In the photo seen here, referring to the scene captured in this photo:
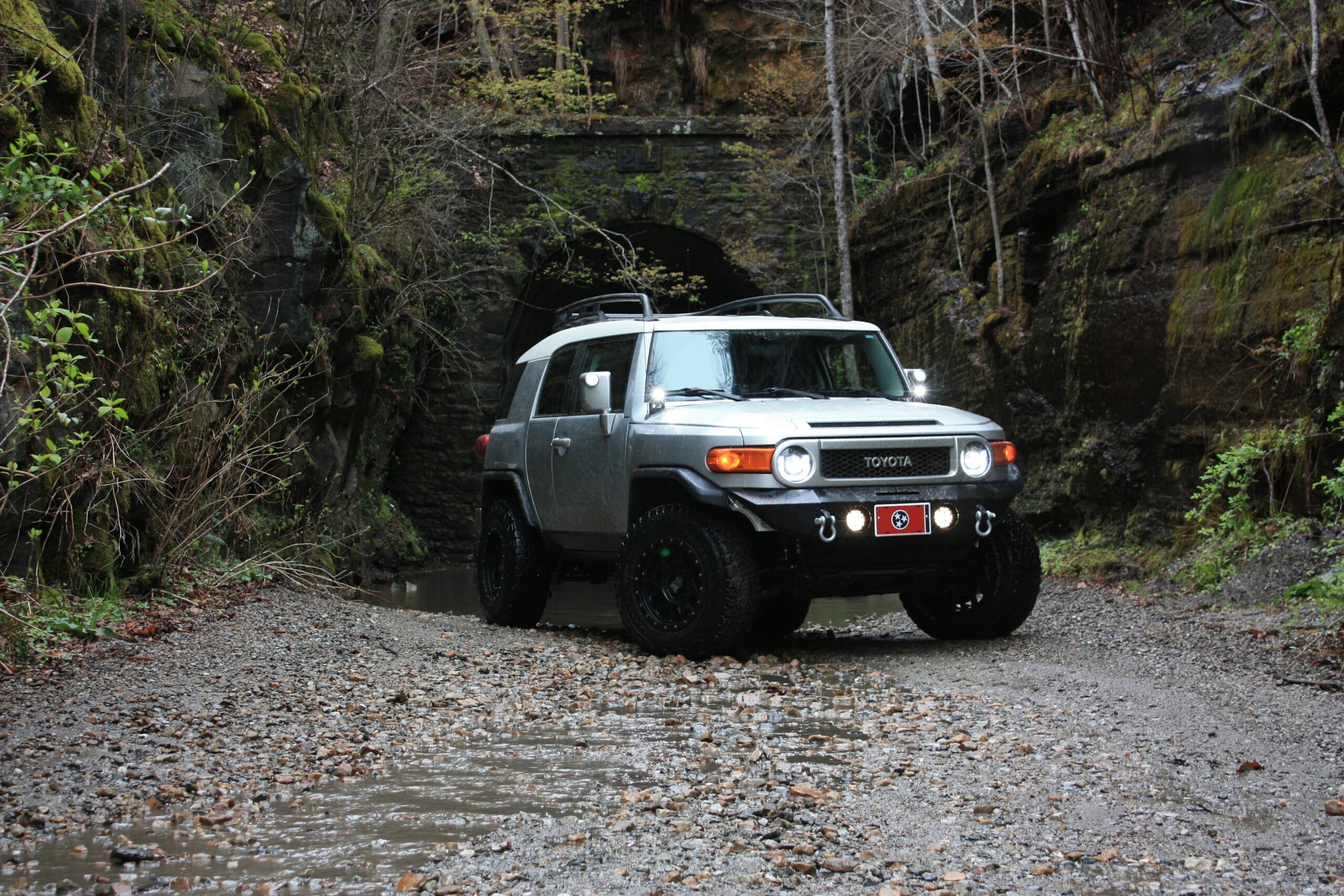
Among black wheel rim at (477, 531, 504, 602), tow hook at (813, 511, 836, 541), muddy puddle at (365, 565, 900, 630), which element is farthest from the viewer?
muddy puddle at (365, 565, 900, 630)

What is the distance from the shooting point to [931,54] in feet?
53.1

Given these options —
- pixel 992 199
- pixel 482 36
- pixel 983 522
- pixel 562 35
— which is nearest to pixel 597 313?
pixel 983 522

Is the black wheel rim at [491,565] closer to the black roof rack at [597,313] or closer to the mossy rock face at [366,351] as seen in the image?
the black roof rack at [597,313]

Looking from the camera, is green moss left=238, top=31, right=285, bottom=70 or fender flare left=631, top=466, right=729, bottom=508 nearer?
fender flare left=631, top=466, right=729, bottom=508

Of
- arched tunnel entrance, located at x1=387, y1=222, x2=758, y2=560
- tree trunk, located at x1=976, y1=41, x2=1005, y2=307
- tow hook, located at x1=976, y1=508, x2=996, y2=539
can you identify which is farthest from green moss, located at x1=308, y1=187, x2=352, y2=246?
tow hook, located at x1=976, y1=508, x2=996, y2=539

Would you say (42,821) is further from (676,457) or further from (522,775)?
(676,457)

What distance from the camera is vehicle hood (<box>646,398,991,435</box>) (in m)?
6.13

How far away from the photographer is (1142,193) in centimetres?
1129

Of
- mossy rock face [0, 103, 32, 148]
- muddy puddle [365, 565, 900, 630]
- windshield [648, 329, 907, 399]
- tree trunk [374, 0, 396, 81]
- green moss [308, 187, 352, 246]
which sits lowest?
muddy puddle [365, 565, 900, 630]

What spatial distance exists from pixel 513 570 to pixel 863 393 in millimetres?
2567

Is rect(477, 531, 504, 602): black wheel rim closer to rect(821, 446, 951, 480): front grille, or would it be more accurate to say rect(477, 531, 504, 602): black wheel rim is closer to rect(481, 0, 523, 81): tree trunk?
rect(821, 446, 951, 480): front grille

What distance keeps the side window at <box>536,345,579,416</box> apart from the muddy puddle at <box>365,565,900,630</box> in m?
1.51

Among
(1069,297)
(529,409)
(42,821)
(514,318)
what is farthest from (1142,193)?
(514,318)

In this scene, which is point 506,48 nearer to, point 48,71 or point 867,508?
point 48,71
